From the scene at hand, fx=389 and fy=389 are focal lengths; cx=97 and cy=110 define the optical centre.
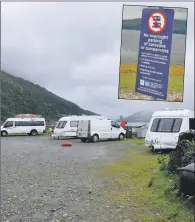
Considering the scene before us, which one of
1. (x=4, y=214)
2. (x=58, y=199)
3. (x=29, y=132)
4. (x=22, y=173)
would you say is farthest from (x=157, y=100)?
(x=29, y=132)

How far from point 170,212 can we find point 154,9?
389cm

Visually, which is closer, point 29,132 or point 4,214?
point 4,214

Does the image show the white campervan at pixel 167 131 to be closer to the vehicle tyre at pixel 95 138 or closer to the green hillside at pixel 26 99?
the green hillside at pixel 26 99

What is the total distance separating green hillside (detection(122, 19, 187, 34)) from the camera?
A: 9.07ft

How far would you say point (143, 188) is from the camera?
8.16 metres

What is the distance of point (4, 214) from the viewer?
6.33m

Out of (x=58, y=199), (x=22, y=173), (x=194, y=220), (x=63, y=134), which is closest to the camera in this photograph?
(x=194, y=220)

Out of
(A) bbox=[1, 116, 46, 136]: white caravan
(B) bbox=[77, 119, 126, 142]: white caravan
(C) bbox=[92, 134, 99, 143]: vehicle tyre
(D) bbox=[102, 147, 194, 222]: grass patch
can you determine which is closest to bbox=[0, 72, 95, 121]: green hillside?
(D) bbox=[102, 147, 194, 222]: grass patch

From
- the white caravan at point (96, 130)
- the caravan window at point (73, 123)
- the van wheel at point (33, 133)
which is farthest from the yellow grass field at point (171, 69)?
the van wheel at point (33, 133)

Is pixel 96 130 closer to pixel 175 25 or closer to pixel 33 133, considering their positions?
pixel 33 133

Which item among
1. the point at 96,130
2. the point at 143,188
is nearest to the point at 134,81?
the point at 143,188

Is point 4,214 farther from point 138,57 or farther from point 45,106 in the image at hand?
point 138,57

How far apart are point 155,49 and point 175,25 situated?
0.24m

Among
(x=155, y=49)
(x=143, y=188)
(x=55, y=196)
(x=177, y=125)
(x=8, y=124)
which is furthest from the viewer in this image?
(x=8, y=124)
